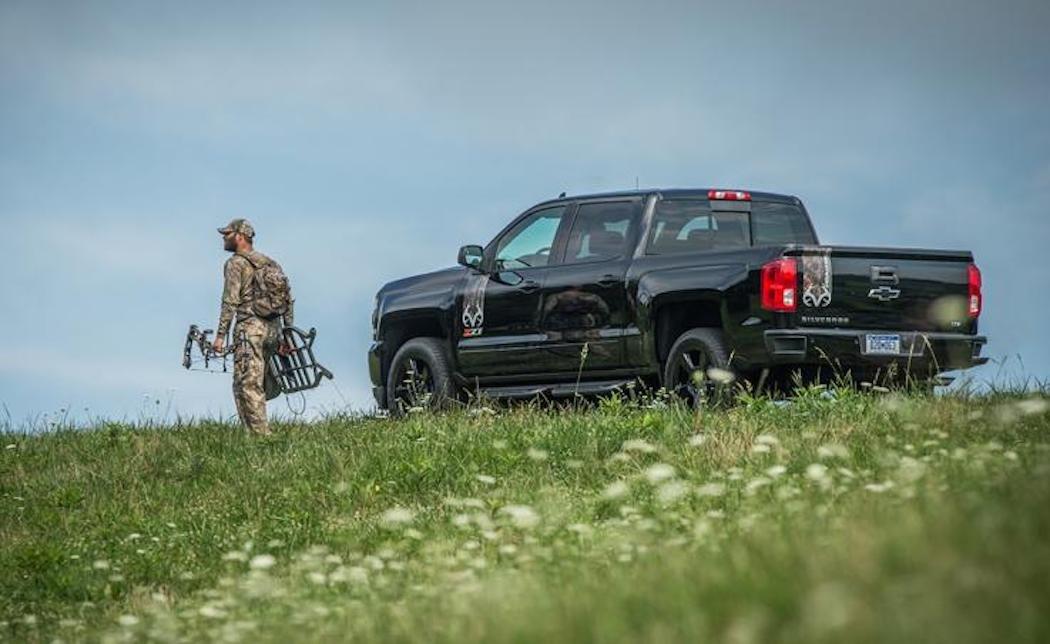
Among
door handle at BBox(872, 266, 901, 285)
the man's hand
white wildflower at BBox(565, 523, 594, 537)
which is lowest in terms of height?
white wildflower at BBox(565, 523, 594, 537)

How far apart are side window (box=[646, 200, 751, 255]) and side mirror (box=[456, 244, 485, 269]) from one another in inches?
75.6

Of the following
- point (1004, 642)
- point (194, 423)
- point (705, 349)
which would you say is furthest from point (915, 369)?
point (1004, 642)

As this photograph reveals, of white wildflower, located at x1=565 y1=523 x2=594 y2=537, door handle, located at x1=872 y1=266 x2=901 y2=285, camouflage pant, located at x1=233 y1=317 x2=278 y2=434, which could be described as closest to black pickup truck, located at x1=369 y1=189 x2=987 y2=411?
door handle, located at x1=872 y1=266 x2=901 y2=285

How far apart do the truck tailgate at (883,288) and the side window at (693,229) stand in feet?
5.30

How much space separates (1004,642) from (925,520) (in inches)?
54.0

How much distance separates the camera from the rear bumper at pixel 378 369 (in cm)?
1625

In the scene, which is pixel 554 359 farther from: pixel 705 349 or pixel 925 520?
pixel 925 520

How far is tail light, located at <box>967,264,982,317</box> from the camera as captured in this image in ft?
41.2

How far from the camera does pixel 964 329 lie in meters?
12.6

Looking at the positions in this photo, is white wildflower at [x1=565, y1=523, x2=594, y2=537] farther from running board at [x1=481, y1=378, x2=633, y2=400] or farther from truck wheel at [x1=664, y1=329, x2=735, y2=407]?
running board at [x1=481, y1=378, x2=633, y2=400]

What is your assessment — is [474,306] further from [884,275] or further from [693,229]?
[884,275]

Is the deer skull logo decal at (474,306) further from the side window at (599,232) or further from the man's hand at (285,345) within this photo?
the man's hand at (285,345)

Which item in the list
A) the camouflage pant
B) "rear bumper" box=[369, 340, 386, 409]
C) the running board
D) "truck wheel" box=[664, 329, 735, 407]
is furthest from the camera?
"rear bumper" box=[369, 340, 386, 409]

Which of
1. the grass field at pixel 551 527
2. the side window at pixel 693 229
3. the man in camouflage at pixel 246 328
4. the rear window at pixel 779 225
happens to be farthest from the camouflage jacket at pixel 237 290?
the rear window at pixel 779 225
